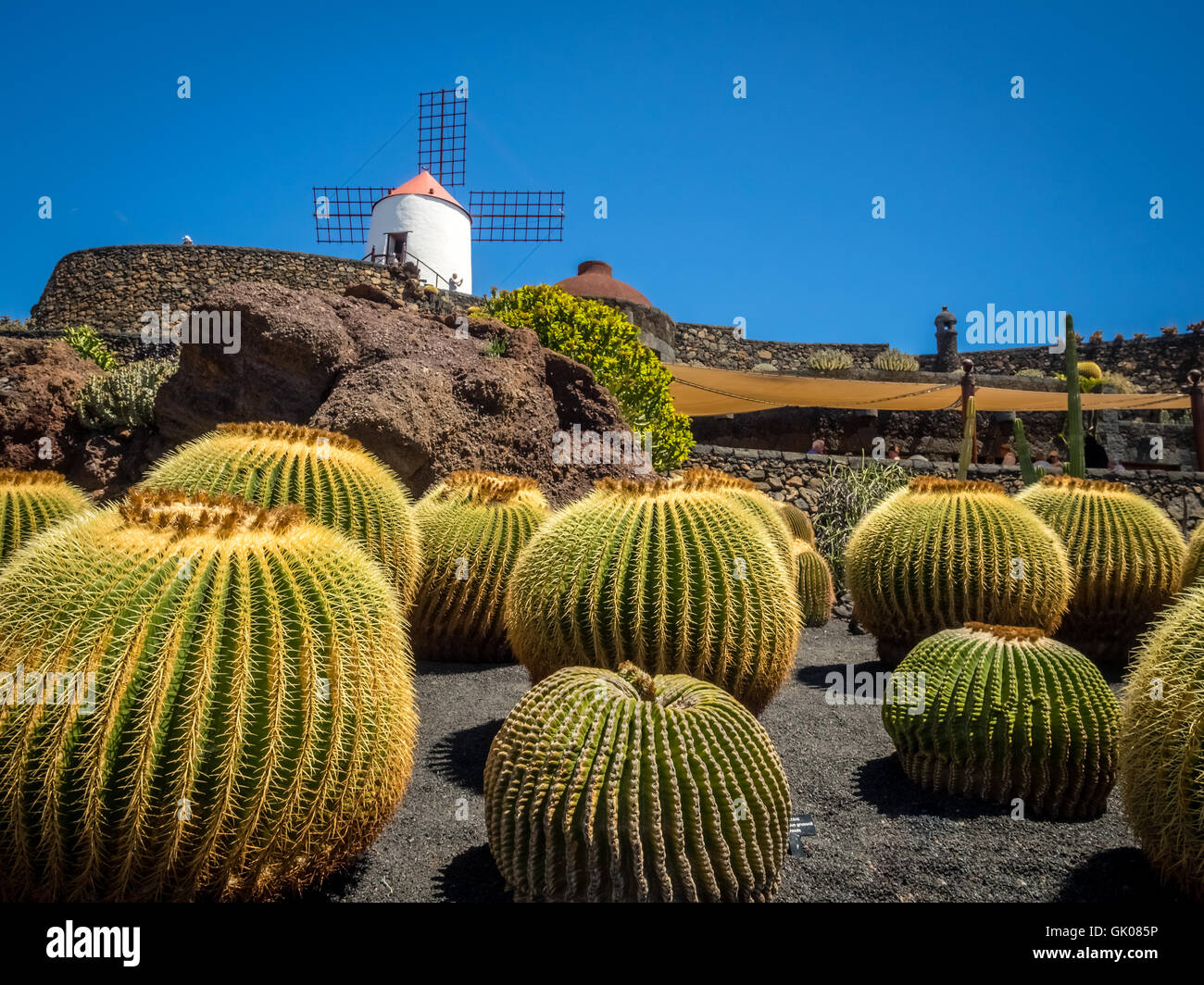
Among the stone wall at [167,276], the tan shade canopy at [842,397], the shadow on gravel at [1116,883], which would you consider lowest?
the shadow on gravel at [1116,883]

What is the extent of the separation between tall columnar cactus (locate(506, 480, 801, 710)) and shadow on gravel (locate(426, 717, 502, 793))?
18.2 inches

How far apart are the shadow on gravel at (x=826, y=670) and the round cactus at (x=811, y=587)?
53.5 inches

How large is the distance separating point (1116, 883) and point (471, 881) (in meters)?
2.11

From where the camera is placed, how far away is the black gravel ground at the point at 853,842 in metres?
2.90

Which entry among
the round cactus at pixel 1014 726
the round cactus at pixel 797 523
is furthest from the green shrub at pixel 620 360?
the round cactus at pixel 1014 726

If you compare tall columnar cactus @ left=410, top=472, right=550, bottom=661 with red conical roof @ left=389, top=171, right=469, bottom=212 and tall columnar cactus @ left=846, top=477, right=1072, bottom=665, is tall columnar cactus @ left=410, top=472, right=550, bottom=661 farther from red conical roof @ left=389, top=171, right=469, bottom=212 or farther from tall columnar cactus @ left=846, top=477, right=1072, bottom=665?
red conical roof @ left=389, top=171, right=469, bottom=212

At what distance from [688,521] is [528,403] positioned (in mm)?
4054

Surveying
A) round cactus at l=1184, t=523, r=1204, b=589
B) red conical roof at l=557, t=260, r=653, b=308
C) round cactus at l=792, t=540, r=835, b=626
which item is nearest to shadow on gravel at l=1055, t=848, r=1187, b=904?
round cactus at l=1184, t=523, r=1204, b=589

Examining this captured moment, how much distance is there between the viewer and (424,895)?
2.78 m

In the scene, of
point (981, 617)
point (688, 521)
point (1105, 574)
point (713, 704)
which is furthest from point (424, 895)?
point (1105, 574)

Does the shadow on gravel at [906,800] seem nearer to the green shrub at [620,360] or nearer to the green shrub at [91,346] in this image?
the green shrub at [620,360]

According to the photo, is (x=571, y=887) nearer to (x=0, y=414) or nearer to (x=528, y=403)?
(x=528, y=403)

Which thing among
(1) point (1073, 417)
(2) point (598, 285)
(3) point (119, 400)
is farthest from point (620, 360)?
(2) point (598, 285)

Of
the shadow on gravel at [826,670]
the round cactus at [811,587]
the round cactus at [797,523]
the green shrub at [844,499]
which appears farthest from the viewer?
the green shrub at [844,499]
